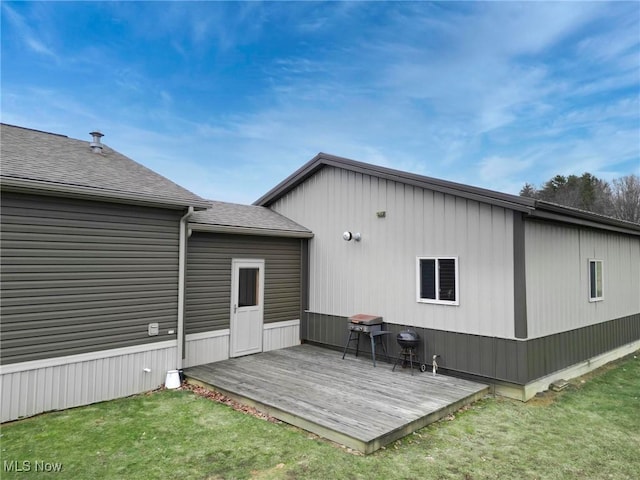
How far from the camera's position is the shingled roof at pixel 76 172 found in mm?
4578

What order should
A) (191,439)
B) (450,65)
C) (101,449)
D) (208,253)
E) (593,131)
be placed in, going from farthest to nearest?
(593,131), (450,65), (208,253), (191,439), (101,449)

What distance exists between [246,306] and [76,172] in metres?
3.74

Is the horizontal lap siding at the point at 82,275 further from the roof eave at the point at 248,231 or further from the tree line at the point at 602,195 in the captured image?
the tree line at the point at 602,195

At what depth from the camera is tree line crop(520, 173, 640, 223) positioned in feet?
91.8

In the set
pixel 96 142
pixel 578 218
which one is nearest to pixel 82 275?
pixel 96 142

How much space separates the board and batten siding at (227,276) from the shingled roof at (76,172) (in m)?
1.22

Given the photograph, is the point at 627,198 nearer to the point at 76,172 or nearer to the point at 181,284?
the point at 181,284

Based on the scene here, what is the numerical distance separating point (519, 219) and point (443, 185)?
124 cm

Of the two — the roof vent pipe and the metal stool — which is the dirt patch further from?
the roof vent pipe

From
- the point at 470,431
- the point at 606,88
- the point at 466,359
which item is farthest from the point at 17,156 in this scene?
the point at 606,88

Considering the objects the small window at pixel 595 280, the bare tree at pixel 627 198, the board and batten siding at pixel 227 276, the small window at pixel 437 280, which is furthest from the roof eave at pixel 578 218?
the bare tree at pixel 627 198

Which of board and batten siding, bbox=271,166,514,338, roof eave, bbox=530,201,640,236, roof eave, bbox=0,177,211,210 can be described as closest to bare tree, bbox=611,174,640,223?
roof eave, bbox=530,201,640,236

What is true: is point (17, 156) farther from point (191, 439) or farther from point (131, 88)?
point (131, 88)

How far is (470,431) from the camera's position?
4270mm
